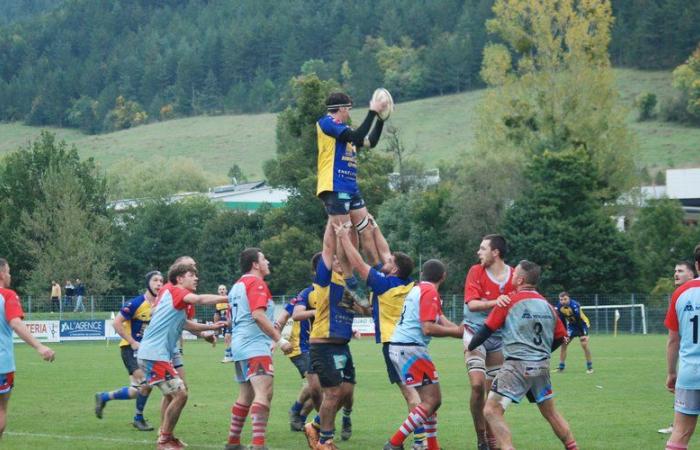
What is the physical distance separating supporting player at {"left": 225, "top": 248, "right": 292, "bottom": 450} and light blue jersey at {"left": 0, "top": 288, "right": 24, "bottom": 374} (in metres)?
2.49

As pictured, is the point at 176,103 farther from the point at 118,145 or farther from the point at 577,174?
the point at 577,174

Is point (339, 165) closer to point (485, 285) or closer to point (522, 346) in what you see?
point (485, 285)

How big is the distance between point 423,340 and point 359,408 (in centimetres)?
718

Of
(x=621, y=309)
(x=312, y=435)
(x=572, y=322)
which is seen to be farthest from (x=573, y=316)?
(x=621, y=309)

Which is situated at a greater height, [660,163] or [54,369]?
[660,163]

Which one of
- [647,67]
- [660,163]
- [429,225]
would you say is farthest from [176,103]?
[429,225]

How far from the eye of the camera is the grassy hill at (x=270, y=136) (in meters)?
Answer: 136

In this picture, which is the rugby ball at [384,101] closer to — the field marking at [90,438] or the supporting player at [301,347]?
the supporting player at [301,347]

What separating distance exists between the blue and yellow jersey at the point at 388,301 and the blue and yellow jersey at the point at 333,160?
115cm

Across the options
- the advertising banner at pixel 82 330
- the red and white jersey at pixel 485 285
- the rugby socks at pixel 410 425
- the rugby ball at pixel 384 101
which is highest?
the rugby ball at pixel 384 101

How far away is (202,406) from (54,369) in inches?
478

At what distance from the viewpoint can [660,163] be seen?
4980 inches

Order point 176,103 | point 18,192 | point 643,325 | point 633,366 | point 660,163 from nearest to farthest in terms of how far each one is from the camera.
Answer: point 633,366, point 643,325, point 18,192, point 660,163, point 176,103

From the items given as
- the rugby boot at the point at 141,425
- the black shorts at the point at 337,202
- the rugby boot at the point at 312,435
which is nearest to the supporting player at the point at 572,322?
the rugby boot at the point at 141,425
